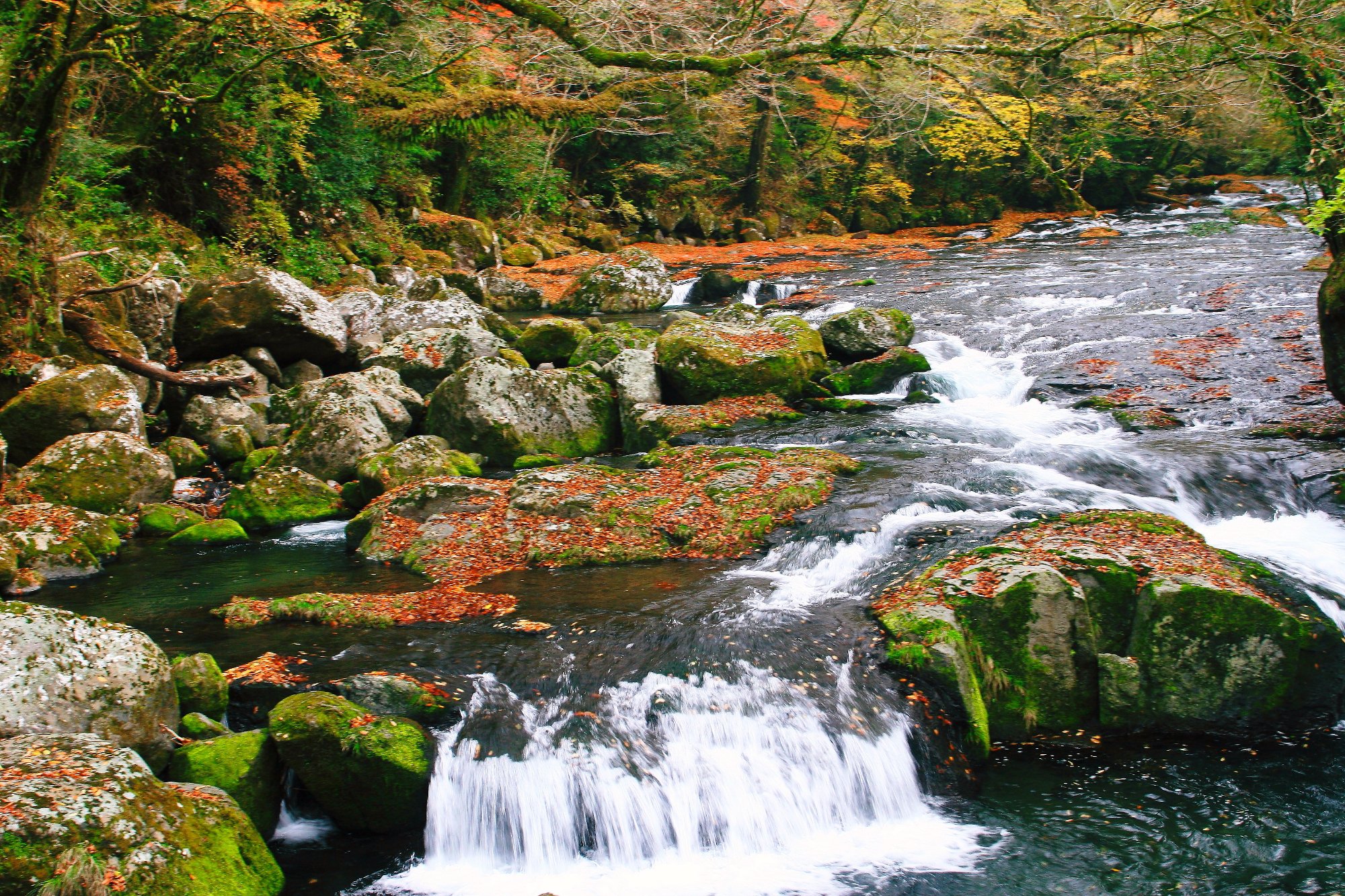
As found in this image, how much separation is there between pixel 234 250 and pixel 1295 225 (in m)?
26.2

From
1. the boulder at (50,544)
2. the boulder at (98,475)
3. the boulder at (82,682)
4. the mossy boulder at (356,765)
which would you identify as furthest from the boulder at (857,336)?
the boulder at (82,682)

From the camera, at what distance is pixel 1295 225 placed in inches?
949

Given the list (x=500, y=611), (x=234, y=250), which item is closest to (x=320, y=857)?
(x=500, y=611)

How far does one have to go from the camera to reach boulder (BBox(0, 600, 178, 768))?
187 inches

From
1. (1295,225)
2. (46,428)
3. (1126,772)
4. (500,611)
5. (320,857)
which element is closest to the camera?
(320,857)

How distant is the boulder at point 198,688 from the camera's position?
17.9 ft

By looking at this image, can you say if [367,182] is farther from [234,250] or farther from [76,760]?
[76,760]

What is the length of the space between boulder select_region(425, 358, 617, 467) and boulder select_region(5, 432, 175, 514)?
3288mm

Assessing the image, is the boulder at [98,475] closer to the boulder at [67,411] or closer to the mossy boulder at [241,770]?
the boulder at [67,411]

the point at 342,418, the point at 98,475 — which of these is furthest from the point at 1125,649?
the point at 98,475

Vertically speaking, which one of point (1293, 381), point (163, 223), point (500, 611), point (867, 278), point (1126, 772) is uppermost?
point (163, 223)

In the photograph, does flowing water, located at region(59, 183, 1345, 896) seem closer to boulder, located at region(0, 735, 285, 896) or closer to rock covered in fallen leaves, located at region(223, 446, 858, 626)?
rock covered in fallen leaves, located at region(223, 446, 858, 626)

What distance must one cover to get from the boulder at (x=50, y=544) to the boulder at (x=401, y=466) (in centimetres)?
240

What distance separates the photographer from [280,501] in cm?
954
